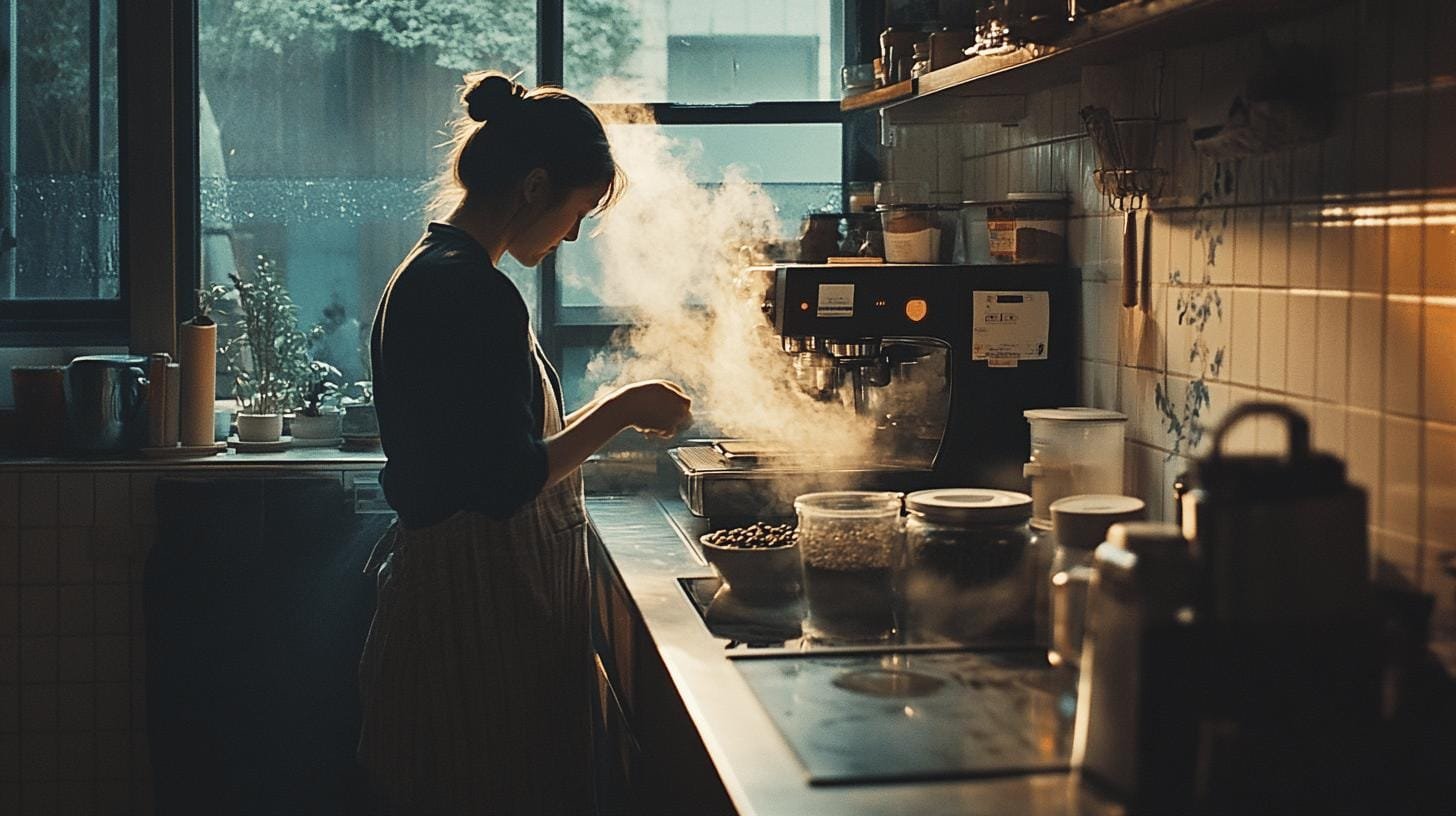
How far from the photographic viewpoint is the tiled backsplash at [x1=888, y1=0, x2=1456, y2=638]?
183 cm

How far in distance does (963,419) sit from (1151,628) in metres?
1.73

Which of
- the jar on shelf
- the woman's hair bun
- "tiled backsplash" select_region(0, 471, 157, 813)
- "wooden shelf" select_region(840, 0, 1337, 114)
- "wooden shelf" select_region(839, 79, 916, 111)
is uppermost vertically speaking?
"wooden shelf" select_region(839, 79, 916, 111)

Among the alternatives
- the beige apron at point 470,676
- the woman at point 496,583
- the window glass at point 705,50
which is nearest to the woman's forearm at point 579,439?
the woman at point 496,583

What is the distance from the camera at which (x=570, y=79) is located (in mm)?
4047

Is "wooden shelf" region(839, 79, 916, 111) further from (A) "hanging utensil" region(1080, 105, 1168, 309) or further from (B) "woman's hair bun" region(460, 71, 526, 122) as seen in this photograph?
(B) "woman's hair bun" region(460, 71, 526, 122)

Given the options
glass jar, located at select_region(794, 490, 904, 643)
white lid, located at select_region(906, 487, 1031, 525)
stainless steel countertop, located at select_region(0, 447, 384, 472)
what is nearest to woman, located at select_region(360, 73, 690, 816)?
glass jar, located at select_region(794, 490, 904, 643)

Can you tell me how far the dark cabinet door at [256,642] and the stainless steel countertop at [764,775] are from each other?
134cm

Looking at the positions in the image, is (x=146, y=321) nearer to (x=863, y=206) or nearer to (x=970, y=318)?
(x=863, y=206)

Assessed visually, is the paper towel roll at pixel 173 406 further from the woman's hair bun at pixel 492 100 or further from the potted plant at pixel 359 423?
the woman's hair bun at pixel 492 100

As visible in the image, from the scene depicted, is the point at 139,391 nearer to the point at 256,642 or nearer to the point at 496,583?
the point at 256,642

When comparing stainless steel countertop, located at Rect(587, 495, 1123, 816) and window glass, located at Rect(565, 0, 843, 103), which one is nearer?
stainless steel countertop, located at Rect(587, 495, 1123, 816)

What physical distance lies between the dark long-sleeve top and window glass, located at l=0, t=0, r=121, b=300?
2019 mm

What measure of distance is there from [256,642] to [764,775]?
237cm

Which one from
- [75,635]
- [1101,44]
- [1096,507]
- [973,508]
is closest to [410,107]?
[75,635]
